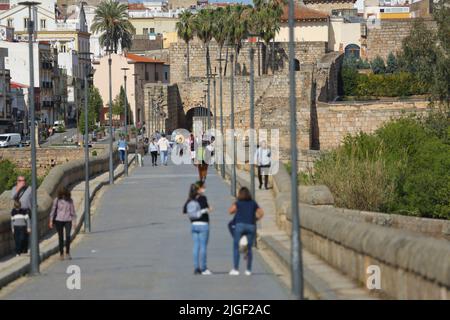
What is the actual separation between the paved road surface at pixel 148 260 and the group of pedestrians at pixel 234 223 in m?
0.28

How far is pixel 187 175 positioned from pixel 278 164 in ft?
33.2

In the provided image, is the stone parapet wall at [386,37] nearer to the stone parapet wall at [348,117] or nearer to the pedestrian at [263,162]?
the stone parapet wall at [348,117]

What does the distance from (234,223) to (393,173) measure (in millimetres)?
24305

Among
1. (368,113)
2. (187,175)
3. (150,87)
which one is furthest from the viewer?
(150,87)

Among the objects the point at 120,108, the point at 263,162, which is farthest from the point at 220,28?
the point at 263,162

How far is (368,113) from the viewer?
79.4 m

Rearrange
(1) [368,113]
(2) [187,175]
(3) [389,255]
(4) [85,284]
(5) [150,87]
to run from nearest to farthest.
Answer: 1. (3) [389,255]
2. (4) [85,284]
3. (2) [187,175]
4. (1) [368,113]
5. (5) [150,87]

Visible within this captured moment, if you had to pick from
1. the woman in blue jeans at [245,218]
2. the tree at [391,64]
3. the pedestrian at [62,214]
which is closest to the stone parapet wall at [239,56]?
the tree at [391,64]

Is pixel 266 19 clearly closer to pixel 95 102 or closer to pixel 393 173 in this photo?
pixel 95 102

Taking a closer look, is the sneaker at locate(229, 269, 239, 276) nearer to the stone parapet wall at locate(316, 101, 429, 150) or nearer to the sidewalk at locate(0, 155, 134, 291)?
the sidewalk at locate(0, 155, 134, 291)

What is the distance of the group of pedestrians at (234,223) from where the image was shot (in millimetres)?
20453

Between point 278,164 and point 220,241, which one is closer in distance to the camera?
point 220,241
